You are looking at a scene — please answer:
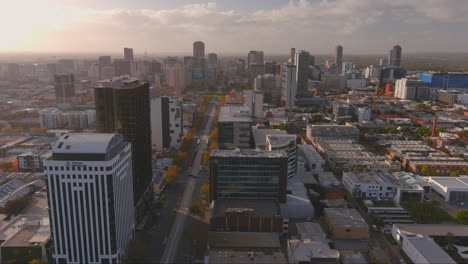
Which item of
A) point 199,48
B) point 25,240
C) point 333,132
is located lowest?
point 25,240

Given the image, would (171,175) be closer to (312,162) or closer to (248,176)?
(248,176)

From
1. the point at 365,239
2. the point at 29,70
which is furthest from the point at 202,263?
the point at 29,70

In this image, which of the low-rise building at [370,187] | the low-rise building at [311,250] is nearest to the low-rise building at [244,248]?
the low-rise building at [311,250]

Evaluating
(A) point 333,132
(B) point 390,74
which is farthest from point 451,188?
(B) point 390,74

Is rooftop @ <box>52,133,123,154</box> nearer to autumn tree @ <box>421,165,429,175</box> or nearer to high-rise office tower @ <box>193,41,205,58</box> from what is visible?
autumn tree @ <box>421,165,429,175</box>

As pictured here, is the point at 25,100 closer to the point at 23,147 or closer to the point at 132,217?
the point at 23,147

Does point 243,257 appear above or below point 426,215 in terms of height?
above
